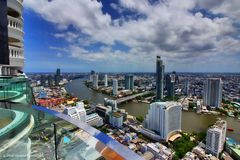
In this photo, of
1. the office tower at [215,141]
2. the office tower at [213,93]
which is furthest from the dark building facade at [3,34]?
the office tower at [213,93]

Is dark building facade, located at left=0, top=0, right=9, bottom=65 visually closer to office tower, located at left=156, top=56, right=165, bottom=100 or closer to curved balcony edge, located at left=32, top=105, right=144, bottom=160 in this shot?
curved balcony edge, located at left=32, top=105, right=144, bottom=160

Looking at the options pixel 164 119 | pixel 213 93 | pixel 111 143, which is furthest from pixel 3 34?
pixel 213 93

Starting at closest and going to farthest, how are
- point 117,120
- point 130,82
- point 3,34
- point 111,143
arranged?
point 111,143, point 3,34, point 117,120, point 130,82

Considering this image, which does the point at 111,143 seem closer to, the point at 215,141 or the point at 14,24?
the point at 14,24

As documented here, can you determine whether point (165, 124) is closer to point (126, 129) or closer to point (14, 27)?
point (126, 129)

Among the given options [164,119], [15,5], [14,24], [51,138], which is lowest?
[164,119]

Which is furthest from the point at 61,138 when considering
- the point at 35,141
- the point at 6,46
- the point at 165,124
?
the point at 165,124

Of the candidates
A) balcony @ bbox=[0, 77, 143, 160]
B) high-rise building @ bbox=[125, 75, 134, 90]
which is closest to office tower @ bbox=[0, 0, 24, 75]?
balcony @ bbox=[0, 77, 143, 160]
